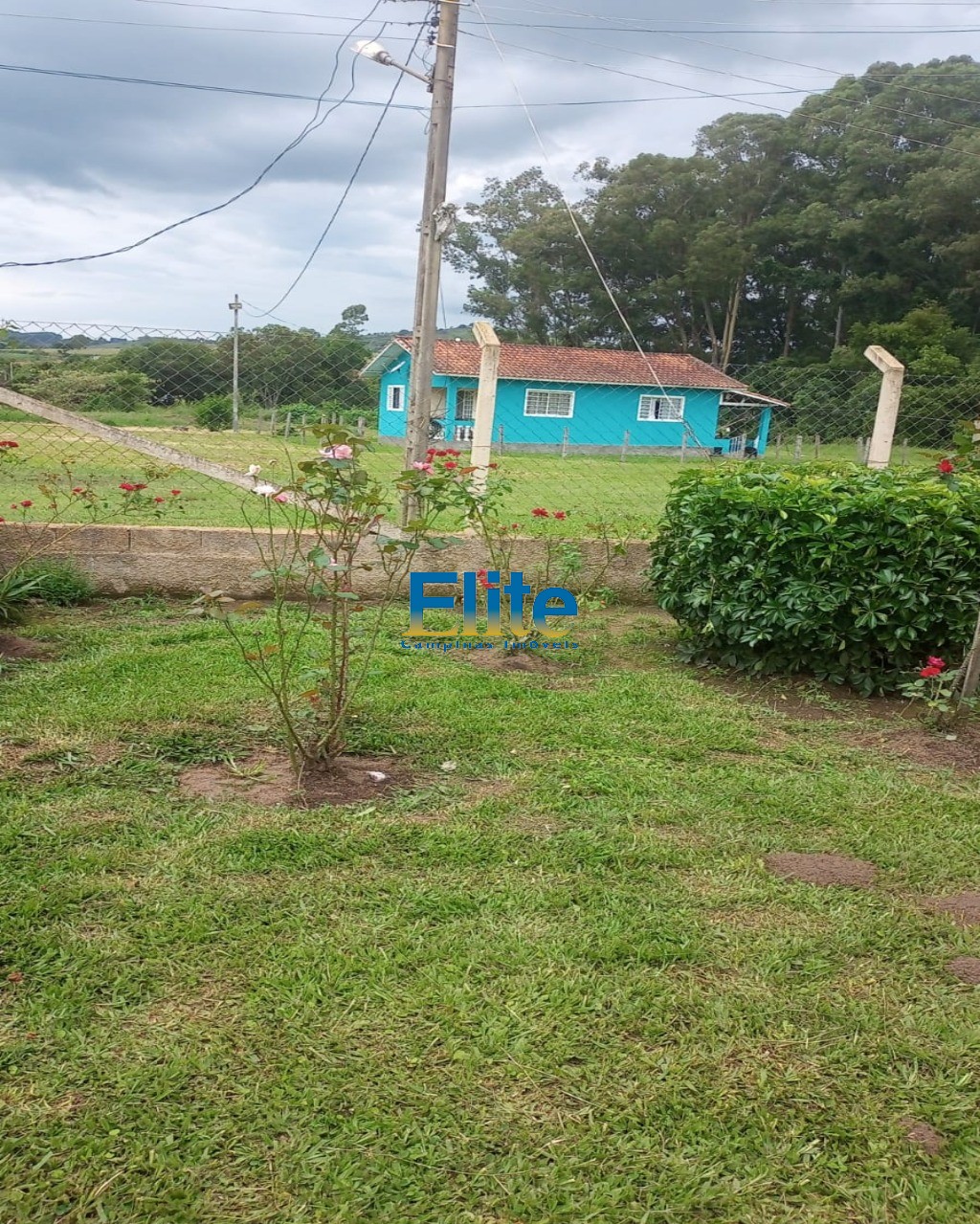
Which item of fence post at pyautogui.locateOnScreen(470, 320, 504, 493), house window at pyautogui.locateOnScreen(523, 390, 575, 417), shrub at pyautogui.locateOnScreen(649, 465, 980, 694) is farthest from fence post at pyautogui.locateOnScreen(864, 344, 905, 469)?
house window at pyautogui.locateOnScreen(523, 390, 575, 417)

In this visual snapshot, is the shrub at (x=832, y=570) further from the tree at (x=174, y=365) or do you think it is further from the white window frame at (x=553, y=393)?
the white window frame at (x=553, y=393)

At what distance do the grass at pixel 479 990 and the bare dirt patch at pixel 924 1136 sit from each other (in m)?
0.02

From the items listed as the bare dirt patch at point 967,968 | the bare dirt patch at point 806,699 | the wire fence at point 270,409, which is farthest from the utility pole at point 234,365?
the bare dirt patch at point 967,968

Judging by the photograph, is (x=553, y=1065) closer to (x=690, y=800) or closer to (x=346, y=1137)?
(x=346, y=1137)

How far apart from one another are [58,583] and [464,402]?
3.76 meters

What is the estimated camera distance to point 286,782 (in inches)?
128

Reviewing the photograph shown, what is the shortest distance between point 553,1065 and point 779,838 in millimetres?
1385

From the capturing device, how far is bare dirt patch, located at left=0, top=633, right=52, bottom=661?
442 cm

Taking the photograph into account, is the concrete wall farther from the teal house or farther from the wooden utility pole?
the teal house

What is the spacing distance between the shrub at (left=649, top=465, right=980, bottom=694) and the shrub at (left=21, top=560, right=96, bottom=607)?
350 cm

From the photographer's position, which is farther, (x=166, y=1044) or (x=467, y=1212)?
(x=166, y=1044)

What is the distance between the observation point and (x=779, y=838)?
304 cm

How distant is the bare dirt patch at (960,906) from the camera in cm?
259

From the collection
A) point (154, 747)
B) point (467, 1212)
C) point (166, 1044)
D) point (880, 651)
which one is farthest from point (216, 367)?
point (467, 1212)
